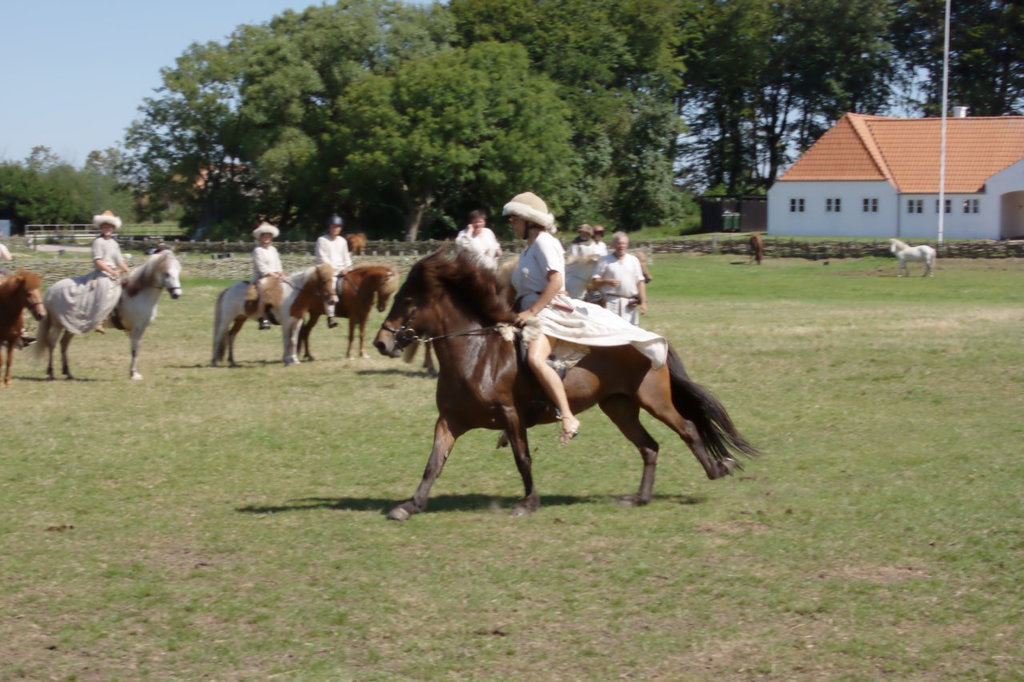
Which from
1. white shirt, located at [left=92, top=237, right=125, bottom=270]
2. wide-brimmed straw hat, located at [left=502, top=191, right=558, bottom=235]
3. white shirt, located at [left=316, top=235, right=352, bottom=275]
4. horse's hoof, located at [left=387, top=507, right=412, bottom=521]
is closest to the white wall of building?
white shirt, located at [left=316, top=235, right=352, bottom=275]

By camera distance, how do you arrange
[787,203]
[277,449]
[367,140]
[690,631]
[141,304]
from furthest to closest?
[787,203], [367,140], [141,304], [277,449], [690,631]

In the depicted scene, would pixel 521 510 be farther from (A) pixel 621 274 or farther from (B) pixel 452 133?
(B) pixel 452 133

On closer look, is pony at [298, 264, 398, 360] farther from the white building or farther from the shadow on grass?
the white building

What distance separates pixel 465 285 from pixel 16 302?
9911mm

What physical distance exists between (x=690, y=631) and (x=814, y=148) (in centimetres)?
6278

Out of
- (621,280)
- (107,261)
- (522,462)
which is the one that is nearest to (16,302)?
(107,261)

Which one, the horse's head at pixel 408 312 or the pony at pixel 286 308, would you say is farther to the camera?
the pony at pixel 286 308

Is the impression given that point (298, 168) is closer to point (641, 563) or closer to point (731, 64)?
point (731, 64)

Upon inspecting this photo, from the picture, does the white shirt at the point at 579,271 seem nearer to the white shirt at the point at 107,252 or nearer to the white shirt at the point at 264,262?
the white shirt at the point at 264,262

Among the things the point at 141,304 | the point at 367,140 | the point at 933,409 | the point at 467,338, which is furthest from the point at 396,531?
the point at 367,140

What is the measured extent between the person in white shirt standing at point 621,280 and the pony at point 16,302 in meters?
7.74

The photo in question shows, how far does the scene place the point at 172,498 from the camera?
31.6 feet

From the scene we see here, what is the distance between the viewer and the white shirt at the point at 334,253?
1948 centimetres

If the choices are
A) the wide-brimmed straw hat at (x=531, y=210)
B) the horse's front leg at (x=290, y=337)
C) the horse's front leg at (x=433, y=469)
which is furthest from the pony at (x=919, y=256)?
the horse's front leg at (x=433, y=469)
